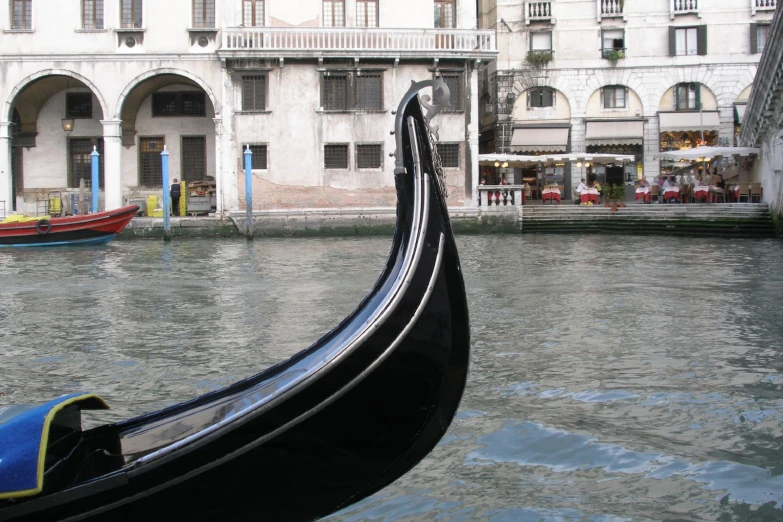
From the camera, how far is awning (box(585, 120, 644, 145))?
25.8 metres

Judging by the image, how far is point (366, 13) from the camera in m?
21.2

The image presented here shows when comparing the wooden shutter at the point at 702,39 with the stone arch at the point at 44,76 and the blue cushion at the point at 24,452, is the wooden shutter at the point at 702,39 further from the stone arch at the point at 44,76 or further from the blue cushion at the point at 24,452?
the blue cushion at the point at 24,452

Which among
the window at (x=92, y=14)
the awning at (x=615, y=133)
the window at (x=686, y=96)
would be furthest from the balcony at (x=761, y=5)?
the window at (x=92, y=14)

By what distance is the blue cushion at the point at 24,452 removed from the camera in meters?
2.25

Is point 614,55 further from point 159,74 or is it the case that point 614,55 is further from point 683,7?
point 159,74

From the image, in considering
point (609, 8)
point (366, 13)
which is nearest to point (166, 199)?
point (366, 13)

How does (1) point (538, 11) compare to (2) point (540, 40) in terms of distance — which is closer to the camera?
(1) point (538, 11)

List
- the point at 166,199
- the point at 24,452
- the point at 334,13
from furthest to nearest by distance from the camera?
the point at 334,13, the point at 166,199, the point at 24,452

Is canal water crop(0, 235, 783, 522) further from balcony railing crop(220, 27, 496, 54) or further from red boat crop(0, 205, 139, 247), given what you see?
balcony railing crop(220, 27, 496, 54)

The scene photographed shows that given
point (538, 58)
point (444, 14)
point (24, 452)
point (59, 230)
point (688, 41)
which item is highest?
point (688, 41)

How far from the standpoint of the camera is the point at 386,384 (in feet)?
8.36

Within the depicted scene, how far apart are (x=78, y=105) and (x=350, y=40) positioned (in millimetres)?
6566

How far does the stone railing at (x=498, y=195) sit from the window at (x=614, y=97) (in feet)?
21.5

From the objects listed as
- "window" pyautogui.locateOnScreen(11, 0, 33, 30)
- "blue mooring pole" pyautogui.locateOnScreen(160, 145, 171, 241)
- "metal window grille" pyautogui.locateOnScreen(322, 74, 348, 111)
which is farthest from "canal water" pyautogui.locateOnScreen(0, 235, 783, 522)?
"window" pyautogui.locateOnScreen(11, 0, 33, 30)
